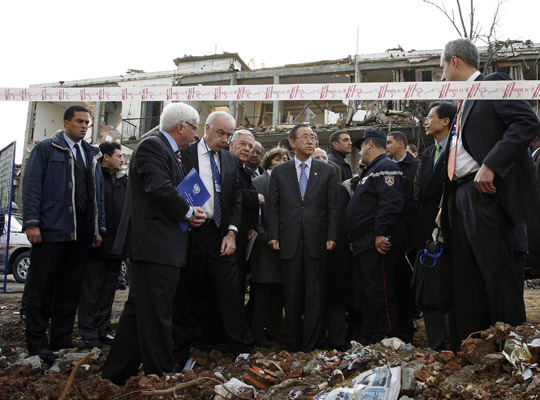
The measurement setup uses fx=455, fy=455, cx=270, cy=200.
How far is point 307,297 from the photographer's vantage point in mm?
4121

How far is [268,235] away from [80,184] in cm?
186

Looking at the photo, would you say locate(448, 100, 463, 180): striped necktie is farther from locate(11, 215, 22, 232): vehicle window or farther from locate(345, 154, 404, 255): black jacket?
locate(11, 215, 22, 232): vehicle window

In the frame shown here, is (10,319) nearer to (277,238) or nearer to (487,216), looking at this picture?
(277,238)

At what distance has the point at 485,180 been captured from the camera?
8.48 feet

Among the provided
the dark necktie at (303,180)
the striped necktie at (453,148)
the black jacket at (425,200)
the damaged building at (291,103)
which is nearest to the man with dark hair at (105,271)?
the dark necktie at (303,180)

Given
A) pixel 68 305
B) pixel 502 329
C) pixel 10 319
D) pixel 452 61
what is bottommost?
pixel 10 319

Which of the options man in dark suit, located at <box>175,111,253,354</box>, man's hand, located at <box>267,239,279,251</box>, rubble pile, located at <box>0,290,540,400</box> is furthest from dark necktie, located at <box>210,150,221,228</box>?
rubble pile, located at <box>0,290,540,400</box>

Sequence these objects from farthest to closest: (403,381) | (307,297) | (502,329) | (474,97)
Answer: (307,297)
(474,97)
(502,329)
(403,381)

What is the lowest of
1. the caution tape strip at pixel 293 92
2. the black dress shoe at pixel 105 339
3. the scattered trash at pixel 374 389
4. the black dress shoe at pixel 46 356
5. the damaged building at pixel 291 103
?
the black dress shoe at pixel 105 339

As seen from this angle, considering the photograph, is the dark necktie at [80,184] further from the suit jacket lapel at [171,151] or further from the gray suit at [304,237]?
the gray suit at [304,237]

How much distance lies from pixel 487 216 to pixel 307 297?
1.90 metres

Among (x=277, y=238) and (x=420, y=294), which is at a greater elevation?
(x=277, y=238)

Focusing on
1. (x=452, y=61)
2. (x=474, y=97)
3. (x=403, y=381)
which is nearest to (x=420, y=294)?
(x=403, y=381)

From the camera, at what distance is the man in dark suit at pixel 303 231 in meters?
4.11
